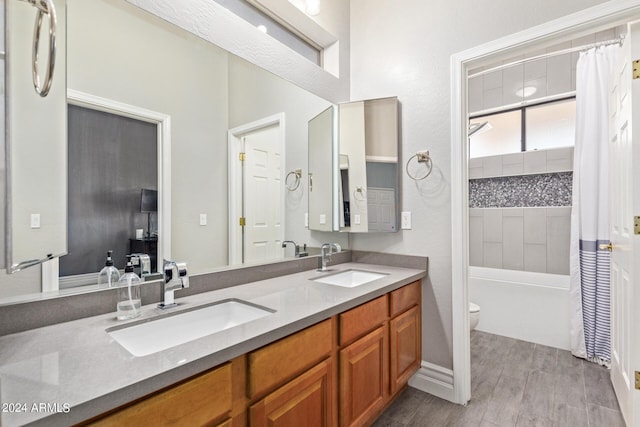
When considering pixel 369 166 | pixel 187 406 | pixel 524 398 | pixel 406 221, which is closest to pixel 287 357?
pixel 187 406

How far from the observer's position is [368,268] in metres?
2.18

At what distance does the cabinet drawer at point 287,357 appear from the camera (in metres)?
0.97

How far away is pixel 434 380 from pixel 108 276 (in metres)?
1.98

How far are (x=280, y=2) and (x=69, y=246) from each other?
1.77 meters

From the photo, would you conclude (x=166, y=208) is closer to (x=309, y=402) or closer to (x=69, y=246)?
(x=69, y=246)

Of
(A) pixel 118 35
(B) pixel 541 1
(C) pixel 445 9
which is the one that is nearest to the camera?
(A) pixel 118 35

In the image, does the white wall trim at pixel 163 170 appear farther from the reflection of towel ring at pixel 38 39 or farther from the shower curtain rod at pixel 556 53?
the shower curtain rod at pixel 556 53

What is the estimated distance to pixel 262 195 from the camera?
1.89 m

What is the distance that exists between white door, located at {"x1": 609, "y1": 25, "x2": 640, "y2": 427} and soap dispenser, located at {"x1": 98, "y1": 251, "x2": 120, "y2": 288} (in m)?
2.37

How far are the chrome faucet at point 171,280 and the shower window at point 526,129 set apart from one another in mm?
3503

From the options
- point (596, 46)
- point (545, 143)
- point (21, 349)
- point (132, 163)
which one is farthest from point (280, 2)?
point (545, 143)

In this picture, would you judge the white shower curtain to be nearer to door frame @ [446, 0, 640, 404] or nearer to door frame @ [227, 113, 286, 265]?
door frame @ [446, 0, 640, 404]

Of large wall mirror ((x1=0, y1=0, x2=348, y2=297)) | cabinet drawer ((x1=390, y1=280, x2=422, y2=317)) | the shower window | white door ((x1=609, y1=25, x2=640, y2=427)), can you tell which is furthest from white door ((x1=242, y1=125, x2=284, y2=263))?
the shower window

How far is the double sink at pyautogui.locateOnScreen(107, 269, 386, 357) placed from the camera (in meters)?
1.04
